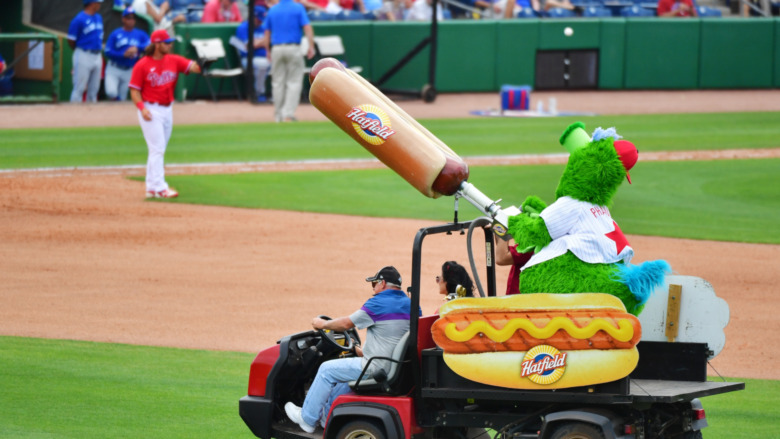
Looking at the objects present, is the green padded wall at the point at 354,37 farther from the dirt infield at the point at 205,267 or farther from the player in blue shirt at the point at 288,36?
the dirt infield at the point at 205,267

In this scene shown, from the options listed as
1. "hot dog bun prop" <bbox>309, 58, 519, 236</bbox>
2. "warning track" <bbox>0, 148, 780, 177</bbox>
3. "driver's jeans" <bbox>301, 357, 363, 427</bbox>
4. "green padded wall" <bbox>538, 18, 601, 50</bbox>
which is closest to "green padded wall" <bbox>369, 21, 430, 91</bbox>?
"green padded wall" <bbox>538, 18, 601, 50</bbox>

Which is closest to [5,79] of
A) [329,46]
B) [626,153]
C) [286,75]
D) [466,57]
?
[286,75]

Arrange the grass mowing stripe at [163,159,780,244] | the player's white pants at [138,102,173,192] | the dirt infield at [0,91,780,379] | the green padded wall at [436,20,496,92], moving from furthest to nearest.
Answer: the green padded wall at [436,20,496,92] < the grass mowing stripe at [163,159,780,244] < the player's white pants at [138,102,173,192] < the dirt infield at [0,91,780,379]

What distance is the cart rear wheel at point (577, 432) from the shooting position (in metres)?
5.41

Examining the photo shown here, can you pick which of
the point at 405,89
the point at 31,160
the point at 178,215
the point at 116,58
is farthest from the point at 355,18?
the point at 178,215

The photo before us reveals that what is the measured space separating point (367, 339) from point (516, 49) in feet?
67.2

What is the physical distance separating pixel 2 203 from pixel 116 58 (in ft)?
25.8

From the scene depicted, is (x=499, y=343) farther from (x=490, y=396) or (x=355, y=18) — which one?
(x=355, y=18)

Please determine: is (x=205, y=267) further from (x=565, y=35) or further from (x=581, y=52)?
(x=581, y=52)

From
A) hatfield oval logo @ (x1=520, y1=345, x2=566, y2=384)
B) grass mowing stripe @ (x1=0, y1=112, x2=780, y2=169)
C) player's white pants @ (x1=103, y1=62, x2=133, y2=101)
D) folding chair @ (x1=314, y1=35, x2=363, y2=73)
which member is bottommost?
grass mowing stripe @ (x1=0, y1=112, x2=780, y2=169)

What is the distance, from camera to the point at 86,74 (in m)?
21.9

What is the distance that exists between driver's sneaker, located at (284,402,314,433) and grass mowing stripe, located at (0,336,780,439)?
56 cm

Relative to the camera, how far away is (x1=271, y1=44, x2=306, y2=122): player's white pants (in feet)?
67.0

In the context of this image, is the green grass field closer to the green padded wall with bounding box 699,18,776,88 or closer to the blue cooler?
the blue cooler
